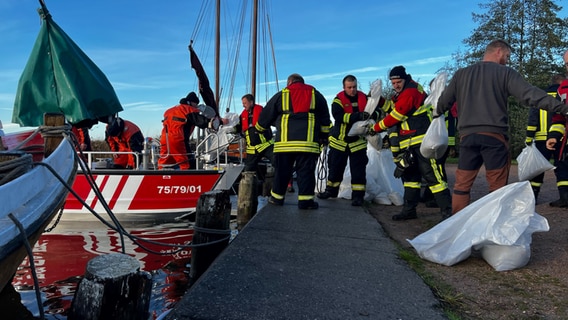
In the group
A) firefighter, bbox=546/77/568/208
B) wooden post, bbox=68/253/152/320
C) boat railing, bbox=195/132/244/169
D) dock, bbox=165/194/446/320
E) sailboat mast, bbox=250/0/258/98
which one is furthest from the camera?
sailboat mast, bbox=250/0/258/98

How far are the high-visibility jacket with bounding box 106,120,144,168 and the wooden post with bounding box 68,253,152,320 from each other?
6.61 m

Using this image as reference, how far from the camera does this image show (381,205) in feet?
21.8

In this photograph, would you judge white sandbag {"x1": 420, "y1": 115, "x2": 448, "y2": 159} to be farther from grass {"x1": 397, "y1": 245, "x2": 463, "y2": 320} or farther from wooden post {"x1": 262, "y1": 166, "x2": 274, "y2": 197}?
wooden post {"x1": 262, "y1": 166, "x2": 274, "y2": 197}

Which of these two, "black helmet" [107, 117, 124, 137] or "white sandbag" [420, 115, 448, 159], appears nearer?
"white sandbag" [420, 115, 448, 159]

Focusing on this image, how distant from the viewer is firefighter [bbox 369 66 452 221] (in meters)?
4.84

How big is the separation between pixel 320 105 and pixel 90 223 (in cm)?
477

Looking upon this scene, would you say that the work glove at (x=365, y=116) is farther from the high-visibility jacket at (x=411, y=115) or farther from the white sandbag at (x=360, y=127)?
the high-visibility jacket at (x=411, y=115)

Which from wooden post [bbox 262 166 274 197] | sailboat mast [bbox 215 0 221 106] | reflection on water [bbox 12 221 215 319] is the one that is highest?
sailboat mast [bbox 215 0 221 106]

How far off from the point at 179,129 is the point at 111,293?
20.1 feet

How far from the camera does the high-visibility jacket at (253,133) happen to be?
802cm

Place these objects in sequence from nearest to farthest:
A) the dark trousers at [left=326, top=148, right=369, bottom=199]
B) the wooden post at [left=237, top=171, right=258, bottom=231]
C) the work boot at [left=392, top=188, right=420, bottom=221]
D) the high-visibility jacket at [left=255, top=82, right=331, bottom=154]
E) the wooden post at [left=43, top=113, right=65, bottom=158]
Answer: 1. the wooden post at [left=43, top=113, right=65, bottom=158]
2. the work boot at [left=392, top=188, right=420, bottom=221]
3. the high-visibility jacket at [left=255, top=82, right=331, bottom=154]
4. the dark trousers at [left=326, top=148, right=369, bottom=199]
5. the wooden post at [left=237, top=171, right=258, bottom=231]

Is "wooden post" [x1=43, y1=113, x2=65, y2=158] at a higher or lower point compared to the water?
higher

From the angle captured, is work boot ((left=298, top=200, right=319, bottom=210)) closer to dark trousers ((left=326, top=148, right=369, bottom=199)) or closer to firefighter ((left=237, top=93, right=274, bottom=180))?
dark trousers ((left=326, top=148, right=369, bottom=199))

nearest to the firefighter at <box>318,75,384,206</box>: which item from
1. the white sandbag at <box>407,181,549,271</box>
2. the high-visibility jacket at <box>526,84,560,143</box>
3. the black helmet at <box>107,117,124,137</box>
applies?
the high-visibility jacket at <box>526,84,560,143</box>
